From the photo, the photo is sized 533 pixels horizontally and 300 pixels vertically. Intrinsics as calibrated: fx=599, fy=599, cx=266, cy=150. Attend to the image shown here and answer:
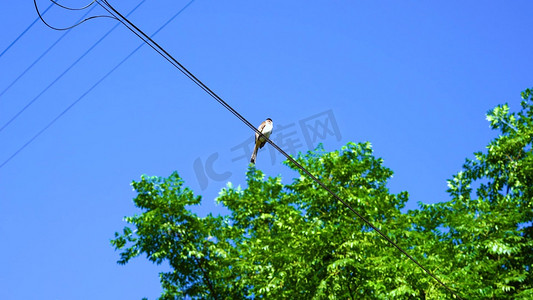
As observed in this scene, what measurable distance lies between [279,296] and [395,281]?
10.5 feet

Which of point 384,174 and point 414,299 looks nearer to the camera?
point 414,299

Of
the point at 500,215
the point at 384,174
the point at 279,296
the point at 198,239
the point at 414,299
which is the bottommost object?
the point at 414,299

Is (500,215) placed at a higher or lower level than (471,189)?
lower

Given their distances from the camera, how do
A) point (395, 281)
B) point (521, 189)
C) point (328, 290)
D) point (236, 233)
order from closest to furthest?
point (395, 281), point (328, 290), point (521, 189), point (236, 233)

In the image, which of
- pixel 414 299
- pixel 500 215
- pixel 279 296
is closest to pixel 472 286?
pixel 414 299

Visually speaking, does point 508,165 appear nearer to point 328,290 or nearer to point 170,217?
point 328,290

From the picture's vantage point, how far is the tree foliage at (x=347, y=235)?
13.1 m

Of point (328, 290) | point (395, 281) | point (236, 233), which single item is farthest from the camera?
point (236, 233)

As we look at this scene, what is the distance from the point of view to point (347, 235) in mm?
13625

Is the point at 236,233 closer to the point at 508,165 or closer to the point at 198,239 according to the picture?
the point at 198,239

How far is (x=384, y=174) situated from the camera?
654 inches

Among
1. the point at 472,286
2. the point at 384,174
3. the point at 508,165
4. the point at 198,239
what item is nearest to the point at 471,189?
the point at 508,165

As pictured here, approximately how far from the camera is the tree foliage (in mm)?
13102

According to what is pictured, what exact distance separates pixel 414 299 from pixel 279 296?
3.33 m
